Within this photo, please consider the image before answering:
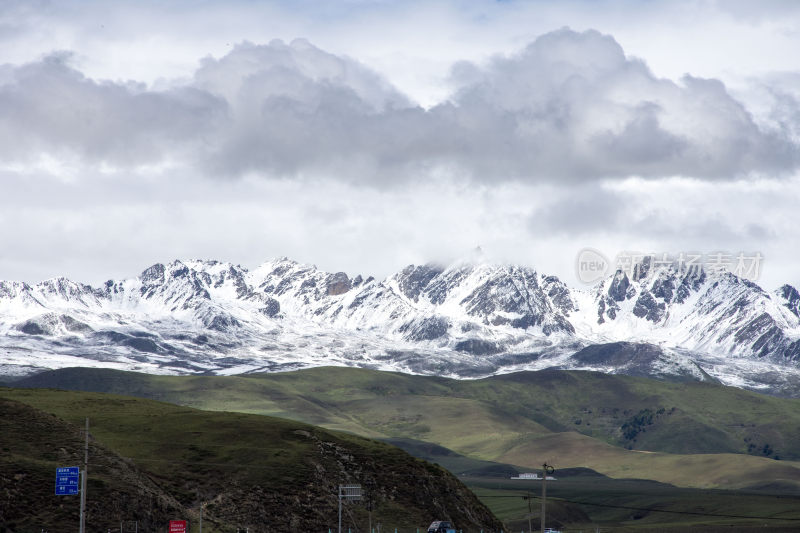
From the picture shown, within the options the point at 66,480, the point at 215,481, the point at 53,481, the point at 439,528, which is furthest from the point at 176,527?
the point at 439,528

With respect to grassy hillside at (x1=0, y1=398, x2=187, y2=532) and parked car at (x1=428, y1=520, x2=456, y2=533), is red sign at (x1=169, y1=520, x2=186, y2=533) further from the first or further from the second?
parked car at (x1=428, y1=520, x2=456, y2=533)

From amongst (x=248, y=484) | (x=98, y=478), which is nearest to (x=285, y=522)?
(x=248, y=484)

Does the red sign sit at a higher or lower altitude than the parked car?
higher

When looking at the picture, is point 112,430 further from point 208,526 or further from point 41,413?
point 208,526

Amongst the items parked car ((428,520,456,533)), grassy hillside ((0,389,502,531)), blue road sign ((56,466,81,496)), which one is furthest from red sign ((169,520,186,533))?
parked car ((428,520,456,533))

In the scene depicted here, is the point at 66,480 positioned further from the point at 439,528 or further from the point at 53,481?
the point at 439,528

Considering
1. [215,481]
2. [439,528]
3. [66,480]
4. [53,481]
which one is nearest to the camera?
[66,480]

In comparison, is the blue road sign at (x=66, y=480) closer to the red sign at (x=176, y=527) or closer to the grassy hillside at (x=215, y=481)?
the red sign at (x=176, y=527)

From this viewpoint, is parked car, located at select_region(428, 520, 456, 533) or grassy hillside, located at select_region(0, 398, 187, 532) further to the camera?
parked car, located at select_region(428, 520, 456, 533)

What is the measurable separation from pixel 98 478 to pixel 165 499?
10782 mm

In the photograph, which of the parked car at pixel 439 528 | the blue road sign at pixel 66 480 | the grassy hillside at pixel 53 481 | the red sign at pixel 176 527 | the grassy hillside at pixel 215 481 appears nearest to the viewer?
the blue road sign at pixel 66 480

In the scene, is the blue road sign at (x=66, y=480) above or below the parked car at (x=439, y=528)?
above

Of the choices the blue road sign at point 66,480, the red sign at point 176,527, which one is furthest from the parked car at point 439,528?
the blue road sign at point 66,480

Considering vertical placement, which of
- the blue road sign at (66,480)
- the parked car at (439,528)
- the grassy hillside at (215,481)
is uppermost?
the blue road sign at (66,480)
